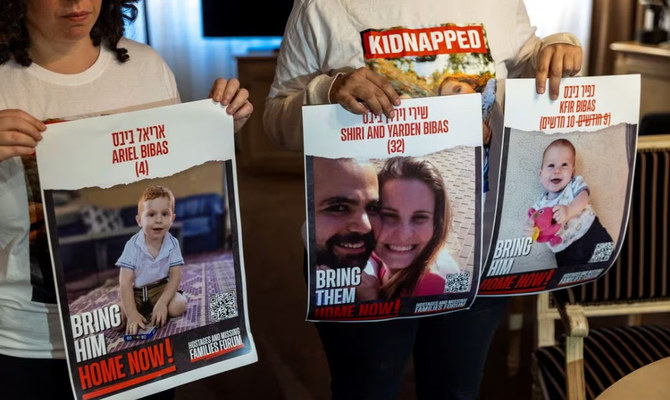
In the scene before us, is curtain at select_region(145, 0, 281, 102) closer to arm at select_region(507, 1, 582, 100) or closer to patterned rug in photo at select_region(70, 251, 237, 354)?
arm at select_region(507, 1, 582, 100)

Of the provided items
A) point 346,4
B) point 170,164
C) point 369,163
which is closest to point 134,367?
point 170,164

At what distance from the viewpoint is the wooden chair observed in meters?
1.53

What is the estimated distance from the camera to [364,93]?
105 centimetres

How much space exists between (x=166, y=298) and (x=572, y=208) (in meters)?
0.68

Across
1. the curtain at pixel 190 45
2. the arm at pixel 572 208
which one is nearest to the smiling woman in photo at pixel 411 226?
the arm at pixel 572 208

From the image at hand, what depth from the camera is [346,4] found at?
1.16m

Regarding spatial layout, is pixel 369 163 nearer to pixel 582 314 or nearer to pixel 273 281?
pixel 582 314

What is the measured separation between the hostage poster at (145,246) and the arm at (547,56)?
51cm

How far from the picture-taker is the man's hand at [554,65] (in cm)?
115

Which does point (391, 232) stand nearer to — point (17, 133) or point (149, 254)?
point (149, 254)

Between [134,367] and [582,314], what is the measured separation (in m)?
0.87

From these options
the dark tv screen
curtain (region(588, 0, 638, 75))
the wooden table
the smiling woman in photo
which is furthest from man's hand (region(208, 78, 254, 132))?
curtain (region(588, 0, 638, 75))

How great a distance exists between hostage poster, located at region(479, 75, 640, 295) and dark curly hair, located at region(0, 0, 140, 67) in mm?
616

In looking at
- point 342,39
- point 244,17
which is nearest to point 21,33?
point 342,39
